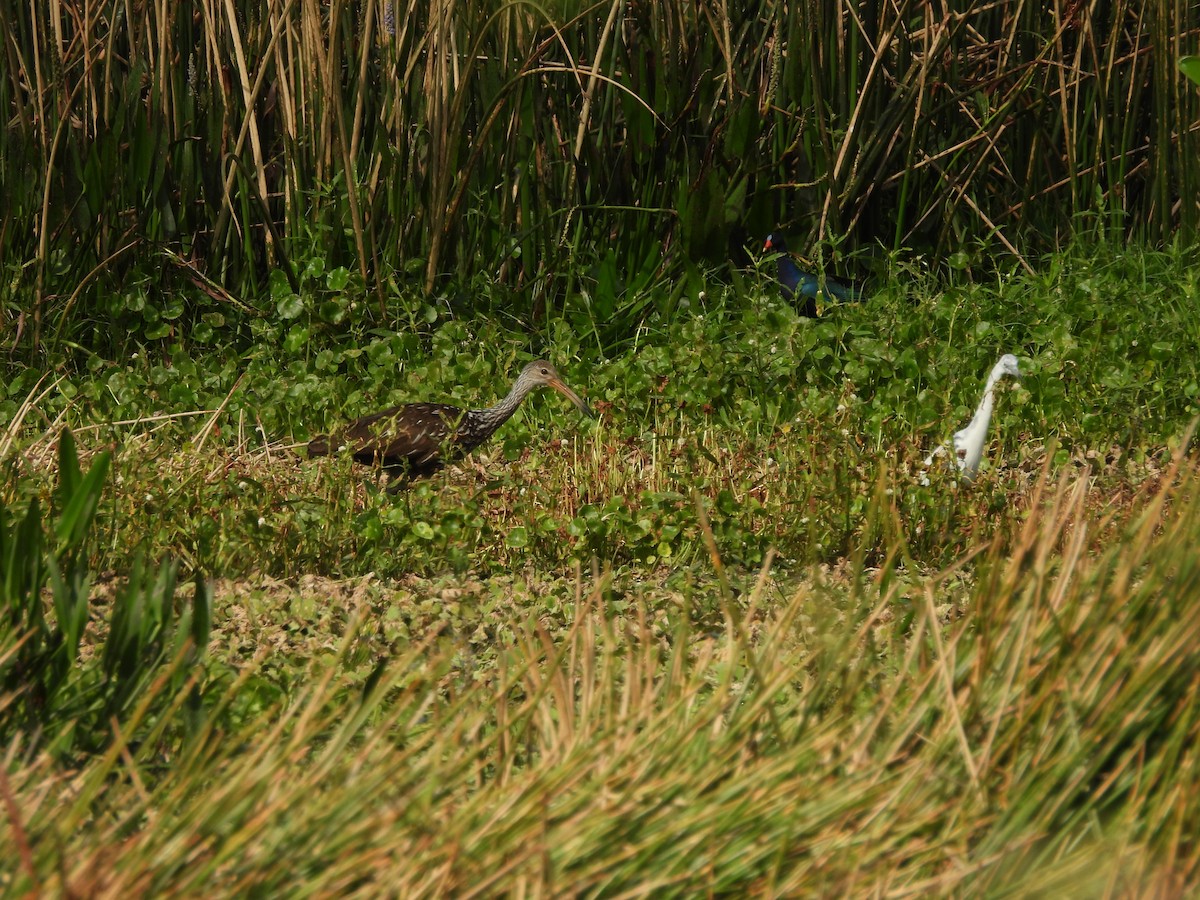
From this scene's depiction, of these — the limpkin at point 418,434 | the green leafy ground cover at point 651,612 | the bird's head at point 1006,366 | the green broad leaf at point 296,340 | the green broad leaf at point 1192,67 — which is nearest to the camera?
the green leafy ground cover at point 651,612

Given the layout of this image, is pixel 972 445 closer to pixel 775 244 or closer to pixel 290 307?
pixel 775 244

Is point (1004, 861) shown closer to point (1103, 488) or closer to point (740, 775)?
point (740, 775)

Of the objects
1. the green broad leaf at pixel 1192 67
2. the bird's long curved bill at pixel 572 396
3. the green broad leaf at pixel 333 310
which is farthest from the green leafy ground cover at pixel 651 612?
the green broad leaf at pixel 1192 67

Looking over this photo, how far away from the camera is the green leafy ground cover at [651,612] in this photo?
2.13m

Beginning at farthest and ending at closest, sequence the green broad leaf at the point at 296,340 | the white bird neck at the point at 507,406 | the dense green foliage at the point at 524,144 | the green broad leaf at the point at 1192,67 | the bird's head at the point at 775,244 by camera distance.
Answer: the bird's head at the point at 775,244
the dense green foliage at the point at 524,144
the green broad leaf at the point at 296,340
the white bird neck at the point at 507,406
the green broad leaf at the point at 1192,67

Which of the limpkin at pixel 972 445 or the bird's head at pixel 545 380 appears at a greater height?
the limpkin at pixel 972 445

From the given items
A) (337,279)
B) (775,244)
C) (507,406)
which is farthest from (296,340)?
(775,244)

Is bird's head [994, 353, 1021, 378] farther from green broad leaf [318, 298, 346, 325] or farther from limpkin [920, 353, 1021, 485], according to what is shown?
green broad leaf [318, 298, 346, 325]

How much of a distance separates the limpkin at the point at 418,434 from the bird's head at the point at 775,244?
5.50 ft

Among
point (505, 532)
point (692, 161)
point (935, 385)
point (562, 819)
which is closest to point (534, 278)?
point (692, 161)

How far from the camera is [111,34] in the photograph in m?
6.49

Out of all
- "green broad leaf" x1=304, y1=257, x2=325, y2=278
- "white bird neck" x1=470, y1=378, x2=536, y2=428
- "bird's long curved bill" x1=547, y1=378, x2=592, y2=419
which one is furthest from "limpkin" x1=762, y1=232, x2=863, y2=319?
"green broad leaf" x1=304, y1=257, x2=325, y2=278

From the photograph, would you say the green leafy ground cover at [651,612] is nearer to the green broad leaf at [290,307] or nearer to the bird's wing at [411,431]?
the green broad leaf at [290,307]

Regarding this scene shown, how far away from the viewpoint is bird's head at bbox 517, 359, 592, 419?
6.03 metres
